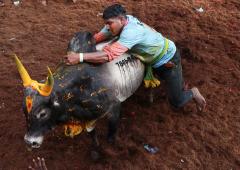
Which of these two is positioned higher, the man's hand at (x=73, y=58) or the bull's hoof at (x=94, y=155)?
the man's hand at (x=73, y=58)

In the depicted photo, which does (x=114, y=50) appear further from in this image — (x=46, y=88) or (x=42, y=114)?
(x=42, y=114)

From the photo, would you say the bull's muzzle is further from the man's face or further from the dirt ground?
the man's face

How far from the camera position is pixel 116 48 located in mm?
3963

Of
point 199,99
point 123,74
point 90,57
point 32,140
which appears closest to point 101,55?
point 90,57

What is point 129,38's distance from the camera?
13.2 feet

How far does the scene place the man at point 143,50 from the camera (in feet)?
13.0

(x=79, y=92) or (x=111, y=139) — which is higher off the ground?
(x=79, y=92)

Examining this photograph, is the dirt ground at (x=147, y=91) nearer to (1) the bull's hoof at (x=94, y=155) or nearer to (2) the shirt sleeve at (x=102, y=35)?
(1) the bull's hoof at (x=94, y=155)

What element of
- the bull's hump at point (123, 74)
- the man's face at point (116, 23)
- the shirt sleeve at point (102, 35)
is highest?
the man's face at point (116, 23)

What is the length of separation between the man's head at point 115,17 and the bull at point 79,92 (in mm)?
312

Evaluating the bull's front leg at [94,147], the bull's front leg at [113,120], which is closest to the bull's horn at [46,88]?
the bull's front leg at [113,120]

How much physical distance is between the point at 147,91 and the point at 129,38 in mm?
1541

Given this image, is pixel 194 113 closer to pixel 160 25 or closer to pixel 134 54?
pixel 134 54

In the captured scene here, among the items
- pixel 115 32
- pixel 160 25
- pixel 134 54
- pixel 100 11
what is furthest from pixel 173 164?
pixel 100 11
